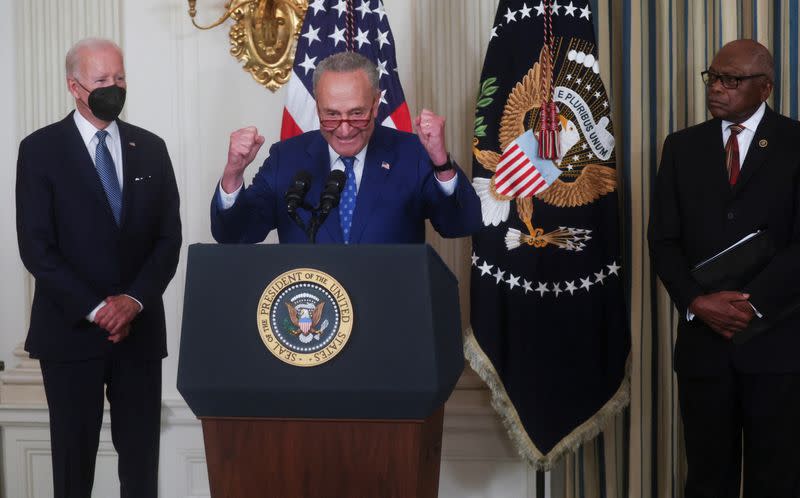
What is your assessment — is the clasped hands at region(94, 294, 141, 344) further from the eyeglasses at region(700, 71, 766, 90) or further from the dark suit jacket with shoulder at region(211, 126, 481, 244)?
the eyeglasses at region(700, 71, 766, 90)

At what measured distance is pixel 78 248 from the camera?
304cm

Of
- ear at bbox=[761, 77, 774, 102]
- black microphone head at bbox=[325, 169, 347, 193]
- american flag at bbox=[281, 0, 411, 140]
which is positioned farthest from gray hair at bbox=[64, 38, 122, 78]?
ear at bbox=[761, 77, 774, 102]

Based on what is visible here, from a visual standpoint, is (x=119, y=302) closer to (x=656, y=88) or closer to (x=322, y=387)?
(x=322, y=387)

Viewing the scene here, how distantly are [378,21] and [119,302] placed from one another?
159cm

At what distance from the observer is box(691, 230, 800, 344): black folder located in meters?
3.05

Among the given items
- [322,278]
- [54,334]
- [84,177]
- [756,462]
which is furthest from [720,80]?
[54,334]

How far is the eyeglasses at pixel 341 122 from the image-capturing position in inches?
92.2

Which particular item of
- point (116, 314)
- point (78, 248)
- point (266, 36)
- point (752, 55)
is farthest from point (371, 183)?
point (266, 36)

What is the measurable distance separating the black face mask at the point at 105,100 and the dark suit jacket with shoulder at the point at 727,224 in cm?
192

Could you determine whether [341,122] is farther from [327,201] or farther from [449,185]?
[327,201]

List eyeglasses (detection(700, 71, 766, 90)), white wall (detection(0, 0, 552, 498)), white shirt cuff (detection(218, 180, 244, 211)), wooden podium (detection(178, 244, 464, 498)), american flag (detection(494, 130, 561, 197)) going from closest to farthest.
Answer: wooden podium (detection(178, 244, 464, 498)) < white shirt cuff (detection(218, 180, 244, 211)) < eyeglasses (detection(700, 71, 766, 90)) < american flag (detection(494, 130, 561, 197)) < white wall (detection(0, 0, 552, 498))

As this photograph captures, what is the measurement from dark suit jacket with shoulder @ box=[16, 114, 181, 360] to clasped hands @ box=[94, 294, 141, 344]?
3 cm

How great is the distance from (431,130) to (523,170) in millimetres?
1588

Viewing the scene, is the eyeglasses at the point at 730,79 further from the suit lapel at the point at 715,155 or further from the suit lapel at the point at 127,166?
the suit lapel at the point at 127,166
